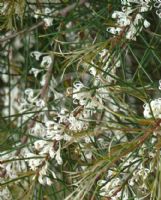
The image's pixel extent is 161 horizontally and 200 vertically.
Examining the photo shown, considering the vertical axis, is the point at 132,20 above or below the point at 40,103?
above

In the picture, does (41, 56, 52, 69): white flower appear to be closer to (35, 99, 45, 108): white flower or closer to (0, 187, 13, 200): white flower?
(35, 99, 45, 108): white flower

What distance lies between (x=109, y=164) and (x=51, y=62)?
337 mm

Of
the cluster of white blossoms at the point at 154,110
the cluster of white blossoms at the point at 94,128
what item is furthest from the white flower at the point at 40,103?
the cluster of white blossoms at the point at 154,110

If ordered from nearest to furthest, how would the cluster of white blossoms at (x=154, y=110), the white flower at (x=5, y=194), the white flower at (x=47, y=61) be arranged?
the cluster of white blossoms at (x=154, y=110)
the white flower at (x=5, y=194)
the white flower at (x=47, y=61)

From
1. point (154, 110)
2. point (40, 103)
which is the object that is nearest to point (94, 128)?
point (154, 110)

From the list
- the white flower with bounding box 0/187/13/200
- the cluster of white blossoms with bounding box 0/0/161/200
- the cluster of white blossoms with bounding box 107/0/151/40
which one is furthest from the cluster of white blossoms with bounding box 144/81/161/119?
the white flower with bounding box 0/187/13/200

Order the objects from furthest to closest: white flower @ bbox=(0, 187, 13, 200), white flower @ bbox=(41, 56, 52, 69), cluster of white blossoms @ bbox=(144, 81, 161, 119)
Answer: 1. white flower @ bbox=(41, 56, 52, 69)
2. white flower @ bbox=(0, 187, 13, 200)
3. cluster of white blossoms @ bbox=(144, 81, 161, 119)

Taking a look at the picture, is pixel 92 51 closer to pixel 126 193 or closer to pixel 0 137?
pixel 126 193

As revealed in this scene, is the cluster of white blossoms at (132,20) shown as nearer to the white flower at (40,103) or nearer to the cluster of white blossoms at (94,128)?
the cluster of white blossoms at (94,128)

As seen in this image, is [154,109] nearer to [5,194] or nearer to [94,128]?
[94,128]

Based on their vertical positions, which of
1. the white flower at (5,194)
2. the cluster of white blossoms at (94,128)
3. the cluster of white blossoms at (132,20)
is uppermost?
the cluster of white blossoms at (132,20)

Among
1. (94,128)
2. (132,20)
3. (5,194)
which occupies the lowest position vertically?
(5,194)

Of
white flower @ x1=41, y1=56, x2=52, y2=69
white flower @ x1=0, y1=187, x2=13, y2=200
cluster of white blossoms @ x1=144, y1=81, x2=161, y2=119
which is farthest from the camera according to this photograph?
white flower @ x1=41, y1=56, x2=52, y2=69

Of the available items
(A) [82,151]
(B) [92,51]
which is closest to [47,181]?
(A) [82,151]
